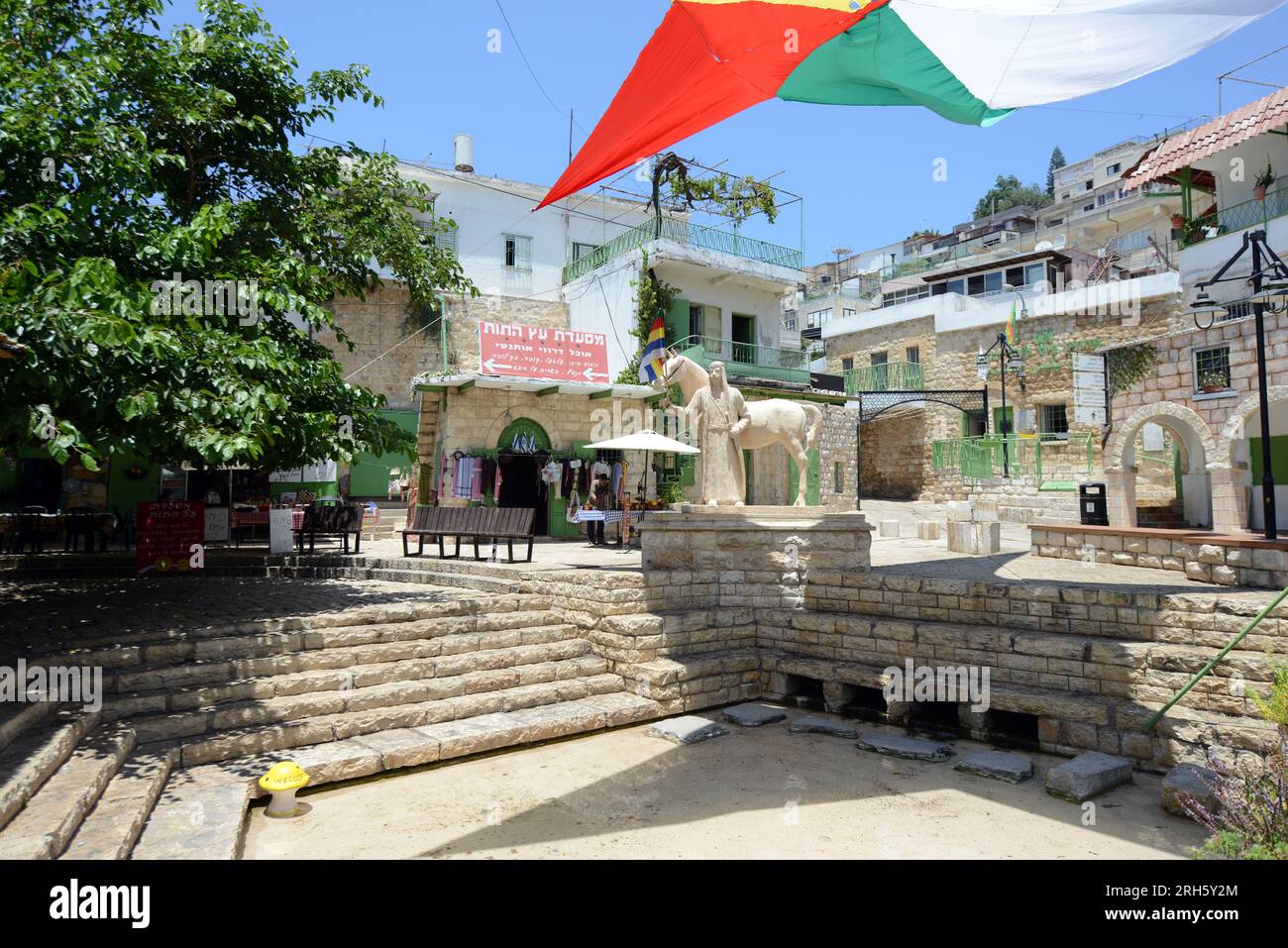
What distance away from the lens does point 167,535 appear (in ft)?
34.8

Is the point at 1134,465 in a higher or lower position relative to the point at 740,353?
lower

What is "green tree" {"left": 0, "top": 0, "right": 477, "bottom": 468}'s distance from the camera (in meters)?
5.36

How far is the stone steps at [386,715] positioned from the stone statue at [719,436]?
2.67 metres

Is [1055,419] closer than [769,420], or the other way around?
[769,420]

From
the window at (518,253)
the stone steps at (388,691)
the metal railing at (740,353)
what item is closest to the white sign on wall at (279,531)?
the stone steps at (388,691)

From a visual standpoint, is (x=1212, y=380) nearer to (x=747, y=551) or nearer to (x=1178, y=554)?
(x=1178, y=554)

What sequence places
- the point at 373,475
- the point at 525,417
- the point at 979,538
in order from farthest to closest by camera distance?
the point at 373,475 < the point at 525,417 < the point at 979,538

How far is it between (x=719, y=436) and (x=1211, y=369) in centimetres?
805

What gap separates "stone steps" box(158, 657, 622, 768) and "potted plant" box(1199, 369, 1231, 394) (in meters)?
10.1

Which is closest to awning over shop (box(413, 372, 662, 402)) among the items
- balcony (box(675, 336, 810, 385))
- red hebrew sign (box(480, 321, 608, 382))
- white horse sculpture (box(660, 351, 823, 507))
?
red hebrew sign (box(480, 321, 608, 382))

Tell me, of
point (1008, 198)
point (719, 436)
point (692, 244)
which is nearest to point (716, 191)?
point (692, 244)
